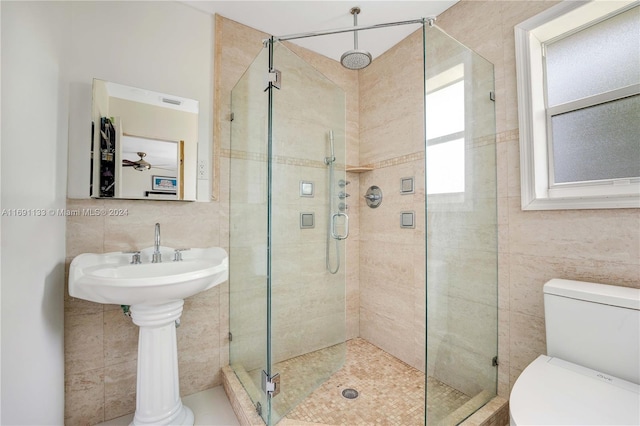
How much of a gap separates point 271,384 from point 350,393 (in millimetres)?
592

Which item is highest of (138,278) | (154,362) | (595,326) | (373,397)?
(138,278)

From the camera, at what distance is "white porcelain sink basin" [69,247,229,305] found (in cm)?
113

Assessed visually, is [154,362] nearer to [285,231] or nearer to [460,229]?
[285,231]

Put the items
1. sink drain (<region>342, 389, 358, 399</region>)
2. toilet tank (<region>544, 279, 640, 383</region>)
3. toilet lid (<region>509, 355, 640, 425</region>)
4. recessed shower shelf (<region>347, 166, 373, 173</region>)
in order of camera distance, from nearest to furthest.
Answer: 1. toilet lid (<region>509, 355, 640, 425</region>)
2. toilet tank (<region>544, 279, 640, 383</region>)
3. sink drain (<region>342, 389, 358, 399</region>)
4. recessed shower shelf (<region>347, 166, 373, 173</region>)

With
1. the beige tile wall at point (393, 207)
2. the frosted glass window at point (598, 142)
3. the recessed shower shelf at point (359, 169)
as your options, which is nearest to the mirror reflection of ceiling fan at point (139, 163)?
the recessed shower shelf at point (359, 169)

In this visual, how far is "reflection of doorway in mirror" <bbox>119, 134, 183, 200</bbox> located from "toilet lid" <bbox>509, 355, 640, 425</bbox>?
185cm

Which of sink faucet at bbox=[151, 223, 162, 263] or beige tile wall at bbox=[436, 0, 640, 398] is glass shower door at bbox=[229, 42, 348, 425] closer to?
sink faucet at bbox=[151, 223, 162, 263]

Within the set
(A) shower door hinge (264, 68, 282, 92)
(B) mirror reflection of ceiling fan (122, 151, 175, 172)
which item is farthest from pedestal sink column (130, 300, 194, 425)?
(A) shower door hinge (264, 68, 282, 92)

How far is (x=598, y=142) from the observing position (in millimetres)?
1324

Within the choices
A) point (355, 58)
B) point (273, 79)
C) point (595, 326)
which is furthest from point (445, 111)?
point (595, 326)

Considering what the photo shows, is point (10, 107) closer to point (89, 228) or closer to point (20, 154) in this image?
point (20, 154)

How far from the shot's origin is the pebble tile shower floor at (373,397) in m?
1.34

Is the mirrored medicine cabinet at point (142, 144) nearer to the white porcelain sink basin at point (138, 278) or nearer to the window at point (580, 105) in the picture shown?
the white porcelain sink basin at point (138, 278)

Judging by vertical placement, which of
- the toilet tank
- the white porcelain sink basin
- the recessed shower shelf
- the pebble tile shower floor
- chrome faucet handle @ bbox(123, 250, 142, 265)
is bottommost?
the pebble tile shower floor
